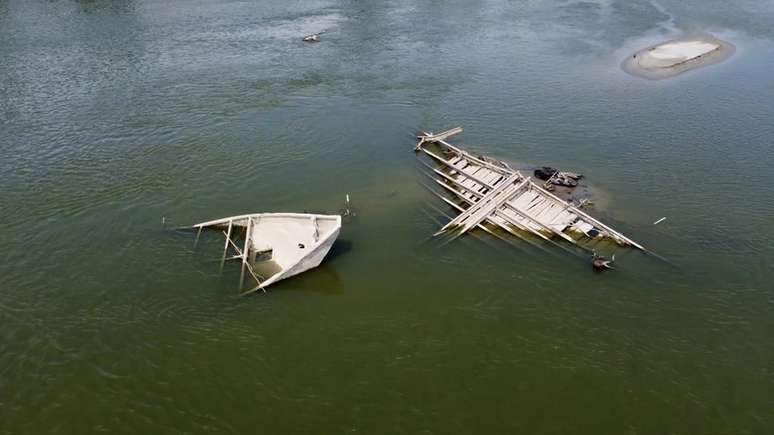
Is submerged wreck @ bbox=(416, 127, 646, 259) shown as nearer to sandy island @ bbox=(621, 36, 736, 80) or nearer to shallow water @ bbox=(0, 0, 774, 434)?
shallow water @ bbox=(0, 0, 774, 434)

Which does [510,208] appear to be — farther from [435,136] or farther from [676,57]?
[676,57]

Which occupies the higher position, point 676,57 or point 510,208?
point 676,57

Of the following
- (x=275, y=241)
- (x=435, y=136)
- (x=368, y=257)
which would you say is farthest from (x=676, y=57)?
(x=275, y=241)

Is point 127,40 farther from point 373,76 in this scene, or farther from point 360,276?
point 360,276

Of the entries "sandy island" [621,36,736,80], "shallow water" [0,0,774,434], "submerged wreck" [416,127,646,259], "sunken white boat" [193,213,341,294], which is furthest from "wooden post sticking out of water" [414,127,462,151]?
"sandy island" [621,36,736,80]

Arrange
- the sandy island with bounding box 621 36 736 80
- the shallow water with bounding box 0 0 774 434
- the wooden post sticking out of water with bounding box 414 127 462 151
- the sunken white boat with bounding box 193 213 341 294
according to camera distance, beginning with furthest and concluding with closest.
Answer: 1. the sandy island with bounding box 621 36 736 80
2. the wooden post sticking out of water with bounding box 414 127 462 151
3. the sunken white boat with bounding box 193 213 341 294
4. the shallow water with bounding box 0 0 774 434
